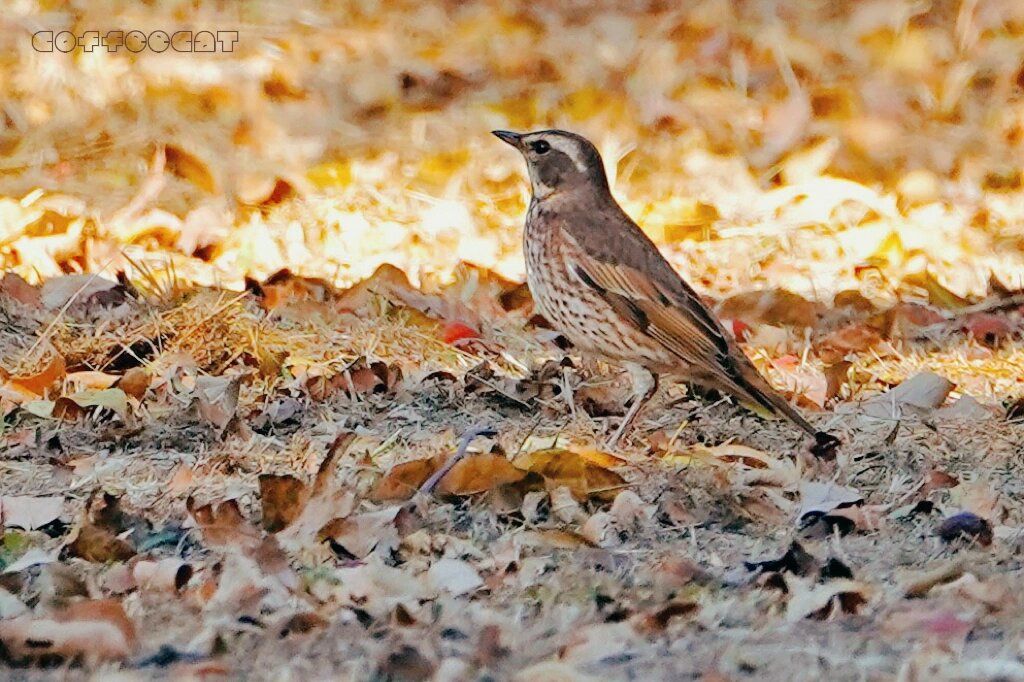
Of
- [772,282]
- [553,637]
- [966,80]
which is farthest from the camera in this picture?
[966,80]

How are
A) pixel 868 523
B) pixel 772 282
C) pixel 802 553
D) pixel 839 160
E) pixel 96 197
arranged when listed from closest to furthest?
1. pixel 802 553
2. pixel 868 523
3. pixel 772 282
4. pixel 96 197
5. pixel 839 160

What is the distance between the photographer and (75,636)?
3699 millimetres

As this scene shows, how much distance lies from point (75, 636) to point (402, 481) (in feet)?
4.61

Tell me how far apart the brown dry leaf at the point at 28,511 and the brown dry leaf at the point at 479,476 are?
1042mm

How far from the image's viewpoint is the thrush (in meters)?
6.02

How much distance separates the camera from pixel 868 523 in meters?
4.76

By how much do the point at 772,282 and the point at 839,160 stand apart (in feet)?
7.08

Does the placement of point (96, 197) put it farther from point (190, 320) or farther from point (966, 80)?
point (966, 80)

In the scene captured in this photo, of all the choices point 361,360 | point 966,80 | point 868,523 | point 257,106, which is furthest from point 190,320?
point 966,80

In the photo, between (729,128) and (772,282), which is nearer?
(772,282)

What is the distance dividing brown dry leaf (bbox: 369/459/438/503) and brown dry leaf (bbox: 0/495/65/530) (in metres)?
0.86

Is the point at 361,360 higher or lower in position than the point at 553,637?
lower

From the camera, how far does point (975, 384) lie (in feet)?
21.6

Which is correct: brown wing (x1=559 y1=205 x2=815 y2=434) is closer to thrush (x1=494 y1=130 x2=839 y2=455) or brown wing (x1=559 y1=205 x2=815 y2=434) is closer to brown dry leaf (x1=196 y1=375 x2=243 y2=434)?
thrush (x1=494 y1=130 x2=839 y2=455)
